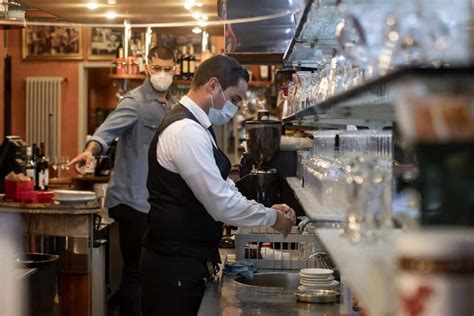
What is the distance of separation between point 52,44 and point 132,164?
21.7 feet

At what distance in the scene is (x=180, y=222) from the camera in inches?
150

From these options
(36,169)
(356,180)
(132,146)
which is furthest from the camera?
(36,169)

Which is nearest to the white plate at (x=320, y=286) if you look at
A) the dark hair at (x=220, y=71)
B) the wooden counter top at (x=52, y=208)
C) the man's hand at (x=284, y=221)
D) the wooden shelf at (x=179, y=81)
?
the man's hand at (x=284, y=221)

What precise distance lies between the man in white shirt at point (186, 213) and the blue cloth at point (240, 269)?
0.10 metres

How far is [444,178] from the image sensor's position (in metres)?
1.31

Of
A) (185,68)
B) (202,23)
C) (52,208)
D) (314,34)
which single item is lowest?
(52,208)

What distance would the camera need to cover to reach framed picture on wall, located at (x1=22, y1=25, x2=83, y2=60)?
1211 centimetres

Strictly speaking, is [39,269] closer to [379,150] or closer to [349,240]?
[379,150]

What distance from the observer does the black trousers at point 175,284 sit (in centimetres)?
376

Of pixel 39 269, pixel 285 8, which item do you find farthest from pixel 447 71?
pixel 285 8

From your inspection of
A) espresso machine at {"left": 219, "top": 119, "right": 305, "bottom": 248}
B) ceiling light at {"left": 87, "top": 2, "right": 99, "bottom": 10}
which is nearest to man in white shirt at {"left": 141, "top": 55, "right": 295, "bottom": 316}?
espresso machine at {"left": 219, "top": 119, "right": 305, "bottom": 248}

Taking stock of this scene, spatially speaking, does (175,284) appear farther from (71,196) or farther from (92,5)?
(92,5)

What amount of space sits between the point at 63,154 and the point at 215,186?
8771mm

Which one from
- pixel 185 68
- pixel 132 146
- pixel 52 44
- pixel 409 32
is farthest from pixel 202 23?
pixel 409 32
